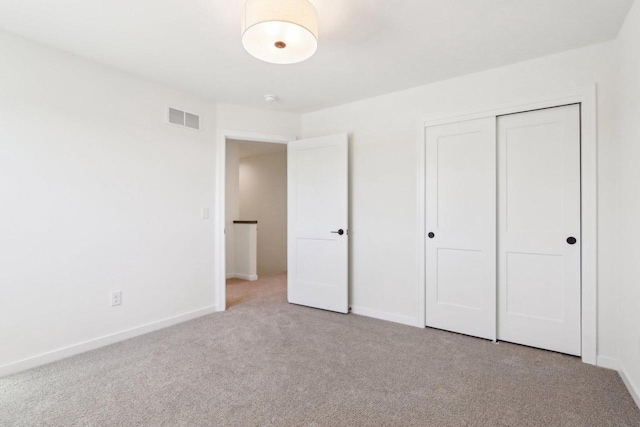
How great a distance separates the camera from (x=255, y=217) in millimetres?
6633

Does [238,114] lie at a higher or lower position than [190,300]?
higher

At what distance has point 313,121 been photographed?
3914 millimetres

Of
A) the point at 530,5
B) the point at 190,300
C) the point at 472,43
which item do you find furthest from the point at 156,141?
the point at 530,5

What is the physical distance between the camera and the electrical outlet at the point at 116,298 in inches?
107

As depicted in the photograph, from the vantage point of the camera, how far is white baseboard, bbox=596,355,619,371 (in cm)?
225

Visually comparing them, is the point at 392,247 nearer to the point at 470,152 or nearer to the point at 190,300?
the point at 470,152

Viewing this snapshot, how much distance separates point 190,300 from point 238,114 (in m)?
2.14

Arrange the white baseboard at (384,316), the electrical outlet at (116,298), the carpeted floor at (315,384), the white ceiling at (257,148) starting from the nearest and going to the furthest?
the carpeted floor at (315,384), the electrical outlet at (116,298), the white baseboard at (384,316), the white ceiling at (257,148)

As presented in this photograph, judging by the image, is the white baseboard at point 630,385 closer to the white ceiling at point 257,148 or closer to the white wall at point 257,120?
the white wall at point 257,120

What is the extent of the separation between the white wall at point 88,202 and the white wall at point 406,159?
1731mm

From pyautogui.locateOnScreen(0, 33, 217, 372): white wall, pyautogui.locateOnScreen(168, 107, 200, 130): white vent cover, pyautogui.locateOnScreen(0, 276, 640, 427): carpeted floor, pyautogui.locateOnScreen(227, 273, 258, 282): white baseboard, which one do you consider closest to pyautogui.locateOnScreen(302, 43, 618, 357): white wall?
pyautogui.locateOnScreen(0, 276, 640, 427): carpeted floor

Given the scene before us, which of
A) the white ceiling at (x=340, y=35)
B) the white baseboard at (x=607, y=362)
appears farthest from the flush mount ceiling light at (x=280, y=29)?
the white baseboard at (x=607, y=362)

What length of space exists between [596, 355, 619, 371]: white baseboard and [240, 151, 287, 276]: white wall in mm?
4640

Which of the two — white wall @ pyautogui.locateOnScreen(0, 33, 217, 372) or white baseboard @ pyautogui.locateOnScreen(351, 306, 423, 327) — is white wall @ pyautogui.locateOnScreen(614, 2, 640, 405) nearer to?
white baseboard @ pyautogui.locateOnScreen(351, 306, 423, 327)
